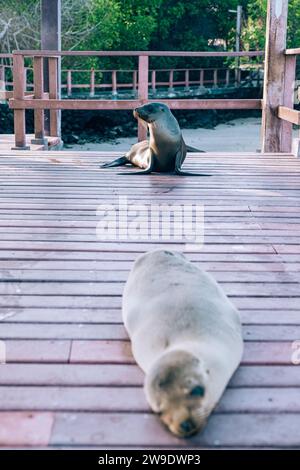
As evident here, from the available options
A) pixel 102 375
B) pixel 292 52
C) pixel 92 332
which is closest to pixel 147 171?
pixel 292 52

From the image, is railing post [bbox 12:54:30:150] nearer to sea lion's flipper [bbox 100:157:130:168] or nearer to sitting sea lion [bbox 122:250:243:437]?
sea lion's flipper [bbox 100:157:130:168]

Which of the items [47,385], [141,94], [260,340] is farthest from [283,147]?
[47,385]

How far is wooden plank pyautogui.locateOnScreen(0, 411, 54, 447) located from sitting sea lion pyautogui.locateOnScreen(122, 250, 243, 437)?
10.9 inches

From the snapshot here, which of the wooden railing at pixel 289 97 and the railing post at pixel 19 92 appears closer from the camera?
the wooden railing at pixel 289 97

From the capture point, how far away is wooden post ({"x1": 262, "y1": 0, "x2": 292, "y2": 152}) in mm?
7289

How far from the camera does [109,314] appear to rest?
9.01ft

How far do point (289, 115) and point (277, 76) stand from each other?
77 cm

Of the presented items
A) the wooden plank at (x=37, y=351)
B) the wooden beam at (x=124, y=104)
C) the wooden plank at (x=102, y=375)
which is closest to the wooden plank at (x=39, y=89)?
the wooden beam at (x=124, y=104)

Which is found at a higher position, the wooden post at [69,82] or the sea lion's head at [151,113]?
the sea lion's head at [151,113]

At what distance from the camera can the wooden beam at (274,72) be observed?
23.9 feet

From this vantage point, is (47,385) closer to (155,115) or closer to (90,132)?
(155,115)

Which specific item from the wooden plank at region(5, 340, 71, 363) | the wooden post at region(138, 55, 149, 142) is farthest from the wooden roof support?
the wooden plank at region(5, 340, 71, 363)

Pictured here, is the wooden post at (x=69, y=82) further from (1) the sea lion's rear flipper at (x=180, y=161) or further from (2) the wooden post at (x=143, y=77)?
(1) the sea lion's rear flipper at (x=180, y=161)

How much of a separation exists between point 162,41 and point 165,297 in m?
33.9
